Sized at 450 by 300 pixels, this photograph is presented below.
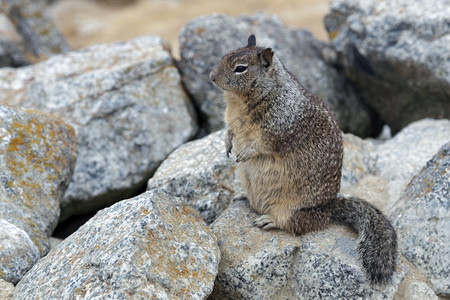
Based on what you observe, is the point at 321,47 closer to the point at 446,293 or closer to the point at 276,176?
the point at 276,176

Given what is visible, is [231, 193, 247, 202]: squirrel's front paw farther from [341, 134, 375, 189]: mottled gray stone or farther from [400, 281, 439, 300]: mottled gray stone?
[400, 281, 439, 300]: mottled gray stone

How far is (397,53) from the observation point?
733cm

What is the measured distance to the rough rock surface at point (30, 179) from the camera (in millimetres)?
4953

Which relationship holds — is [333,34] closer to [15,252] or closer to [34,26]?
[15,252]

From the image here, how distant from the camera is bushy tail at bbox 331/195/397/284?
179 inches

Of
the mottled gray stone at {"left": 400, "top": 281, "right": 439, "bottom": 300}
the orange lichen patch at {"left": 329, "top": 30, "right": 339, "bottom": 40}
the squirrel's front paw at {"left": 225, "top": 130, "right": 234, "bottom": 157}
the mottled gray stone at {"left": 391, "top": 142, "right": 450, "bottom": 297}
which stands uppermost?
the squirrel's front paw at {"left": 225, "top": 130, "right": 234, "bottom": 157}

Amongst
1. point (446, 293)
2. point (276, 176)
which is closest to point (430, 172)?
point (446, 293)

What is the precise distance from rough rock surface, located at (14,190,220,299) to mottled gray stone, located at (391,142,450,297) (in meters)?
1.84

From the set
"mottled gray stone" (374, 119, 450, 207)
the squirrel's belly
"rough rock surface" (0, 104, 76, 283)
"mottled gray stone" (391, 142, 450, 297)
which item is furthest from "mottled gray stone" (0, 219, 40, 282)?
"mottled gray stone" (374, 119, 450, 207)

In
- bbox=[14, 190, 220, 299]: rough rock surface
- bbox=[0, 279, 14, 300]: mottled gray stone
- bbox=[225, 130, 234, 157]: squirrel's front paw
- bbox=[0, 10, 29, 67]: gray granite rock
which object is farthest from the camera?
bbox=[0, 10, 29, 67]: gray granite rock

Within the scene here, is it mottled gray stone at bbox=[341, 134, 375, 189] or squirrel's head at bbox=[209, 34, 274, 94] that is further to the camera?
mottled gray stone at bbox=[341, 134, 375, 189]

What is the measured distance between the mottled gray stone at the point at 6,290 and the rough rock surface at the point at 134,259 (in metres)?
0.08

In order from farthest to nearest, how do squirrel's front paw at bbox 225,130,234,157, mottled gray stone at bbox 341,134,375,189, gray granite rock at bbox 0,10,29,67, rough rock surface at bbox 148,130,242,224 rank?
1. gray granite rock at bbox 0,10,29,67
2. mottled gray stone at bbox 341,134,375,189
3. rough rock surface at bbox 148,130,242,224
4. squirrel's front paw at bbox 225,130,234,157

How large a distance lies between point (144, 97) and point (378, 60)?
3.10m
